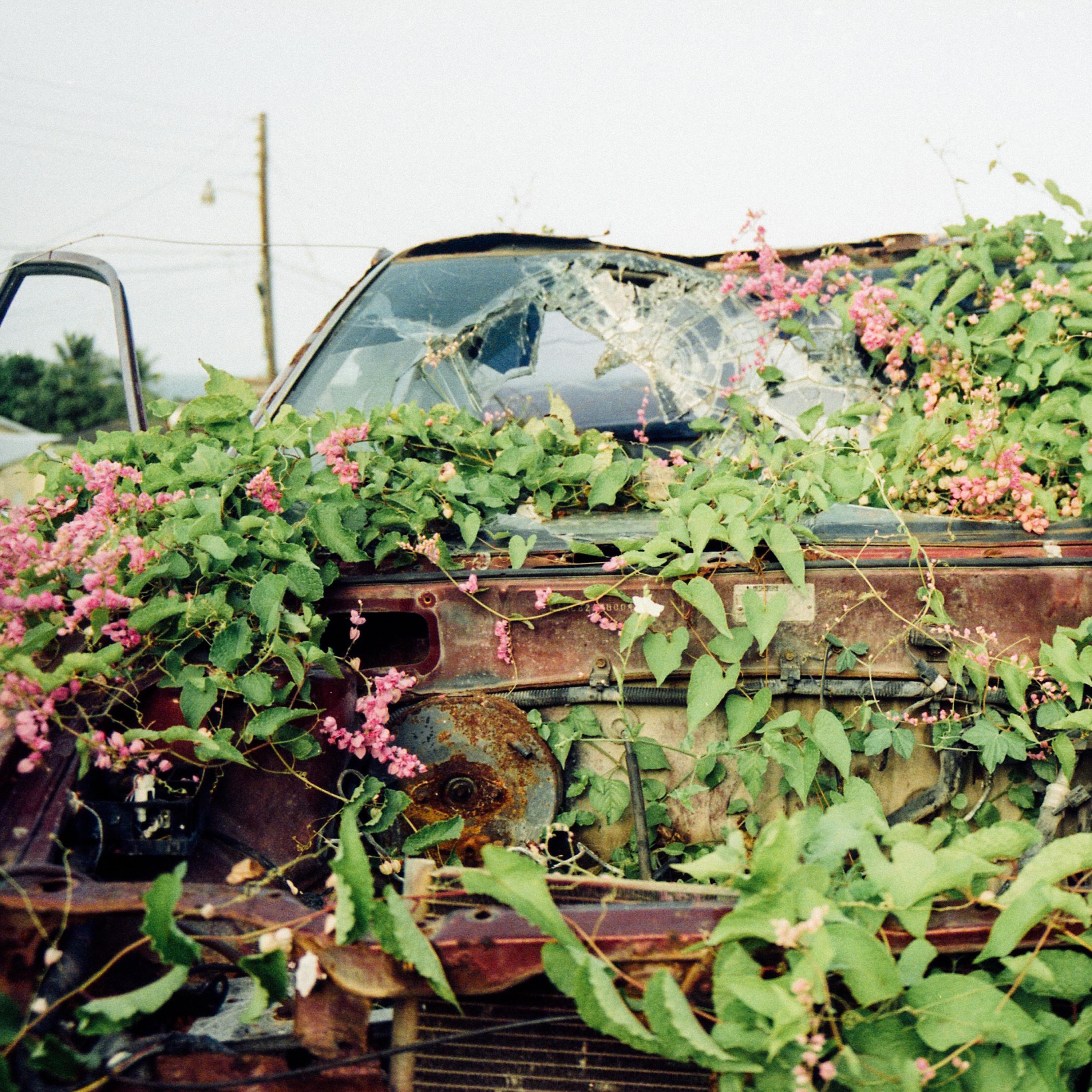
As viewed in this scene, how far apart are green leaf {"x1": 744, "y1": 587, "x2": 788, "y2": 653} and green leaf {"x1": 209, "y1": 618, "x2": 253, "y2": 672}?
108 cm

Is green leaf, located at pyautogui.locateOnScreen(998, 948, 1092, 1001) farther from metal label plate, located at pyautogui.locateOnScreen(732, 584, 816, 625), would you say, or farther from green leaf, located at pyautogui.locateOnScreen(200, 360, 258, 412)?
green leaf, located at pyautogui.locateOnScreen(200, 360, 258, 412)

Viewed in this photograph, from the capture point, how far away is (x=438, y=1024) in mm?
1378

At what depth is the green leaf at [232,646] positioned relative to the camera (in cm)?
180

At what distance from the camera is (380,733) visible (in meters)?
1.93

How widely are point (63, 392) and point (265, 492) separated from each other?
27646 mm

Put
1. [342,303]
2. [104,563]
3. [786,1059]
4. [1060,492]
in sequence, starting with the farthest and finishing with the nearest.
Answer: [342,303] → [1060,492] → [104,563] → [786,1059]

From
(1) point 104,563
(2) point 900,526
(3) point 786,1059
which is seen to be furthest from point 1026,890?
(1) point 104,563

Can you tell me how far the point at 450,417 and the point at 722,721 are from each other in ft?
3.84

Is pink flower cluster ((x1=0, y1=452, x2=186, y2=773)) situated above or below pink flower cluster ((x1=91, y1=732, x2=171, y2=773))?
above

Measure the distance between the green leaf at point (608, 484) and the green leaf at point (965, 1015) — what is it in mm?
1352

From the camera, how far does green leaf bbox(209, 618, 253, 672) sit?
1804 millimetres

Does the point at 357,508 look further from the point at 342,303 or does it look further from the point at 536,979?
the point at 342,303

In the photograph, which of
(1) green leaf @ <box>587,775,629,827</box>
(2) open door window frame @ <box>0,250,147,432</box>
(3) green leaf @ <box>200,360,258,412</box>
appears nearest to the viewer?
(1) green leaf @ <box>587,775,629,827</box>

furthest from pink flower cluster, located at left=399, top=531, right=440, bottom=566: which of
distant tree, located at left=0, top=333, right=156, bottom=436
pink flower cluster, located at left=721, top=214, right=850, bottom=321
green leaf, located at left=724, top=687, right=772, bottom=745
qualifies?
distant tree, located at left=0, top=333, right=156, bottom=436
